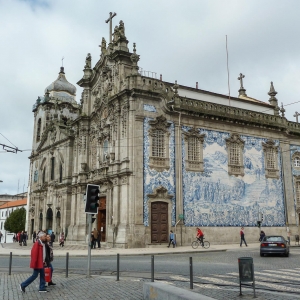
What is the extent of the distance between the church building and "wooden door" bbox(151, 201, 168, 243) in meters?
0.07

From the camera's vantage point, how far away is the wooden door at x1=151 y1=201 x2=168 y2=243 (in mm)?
28609

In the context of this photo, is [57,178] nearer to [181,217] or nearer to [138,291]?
[181,217]

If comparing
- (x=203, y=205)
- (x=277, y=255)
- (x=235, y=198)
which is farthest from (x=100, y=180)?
(x=277, y=255)

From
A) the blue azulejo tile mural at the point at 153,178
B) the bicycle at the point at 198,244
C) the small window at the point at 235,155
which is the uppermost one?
the small window at the point at 235,155

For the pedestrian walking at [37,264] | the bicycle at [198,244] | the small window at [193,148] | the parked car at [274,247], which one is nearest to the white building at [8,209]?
the small window at [193,148]

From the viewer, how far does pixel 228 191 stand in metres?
32.8

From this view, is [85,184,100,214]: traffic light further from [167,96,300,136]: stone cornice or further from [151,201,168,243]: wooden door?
[167,96,300,136]: stone cornice

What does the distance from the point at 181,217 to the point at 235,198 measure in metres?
6.13

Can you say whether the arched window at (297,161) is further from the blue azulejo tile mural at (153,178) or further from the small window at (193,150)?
the blue azulejo tile mural at (153,178)

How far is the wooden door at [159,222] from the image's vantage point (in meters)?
28.6

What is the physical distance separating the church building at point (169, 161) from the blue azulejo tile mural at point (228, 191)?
0.28ft

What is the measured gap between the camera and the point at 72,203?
38438 mm

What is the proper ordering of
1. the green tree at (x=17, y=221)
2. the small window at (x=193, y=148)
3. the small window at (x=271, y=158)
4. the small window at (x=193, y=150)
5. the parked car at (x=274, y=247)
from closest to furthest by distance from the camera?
the parked car at (x=274, y=247)
the small window at (x=193, y=150)
the small window at (x=193, y=148)
the small window at (x=271, y=158)
the green tree at (x=17, y=221)

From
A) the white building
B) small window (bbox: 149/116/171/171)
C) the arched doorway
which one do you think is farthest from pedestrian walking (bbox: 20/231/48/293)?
the white building
